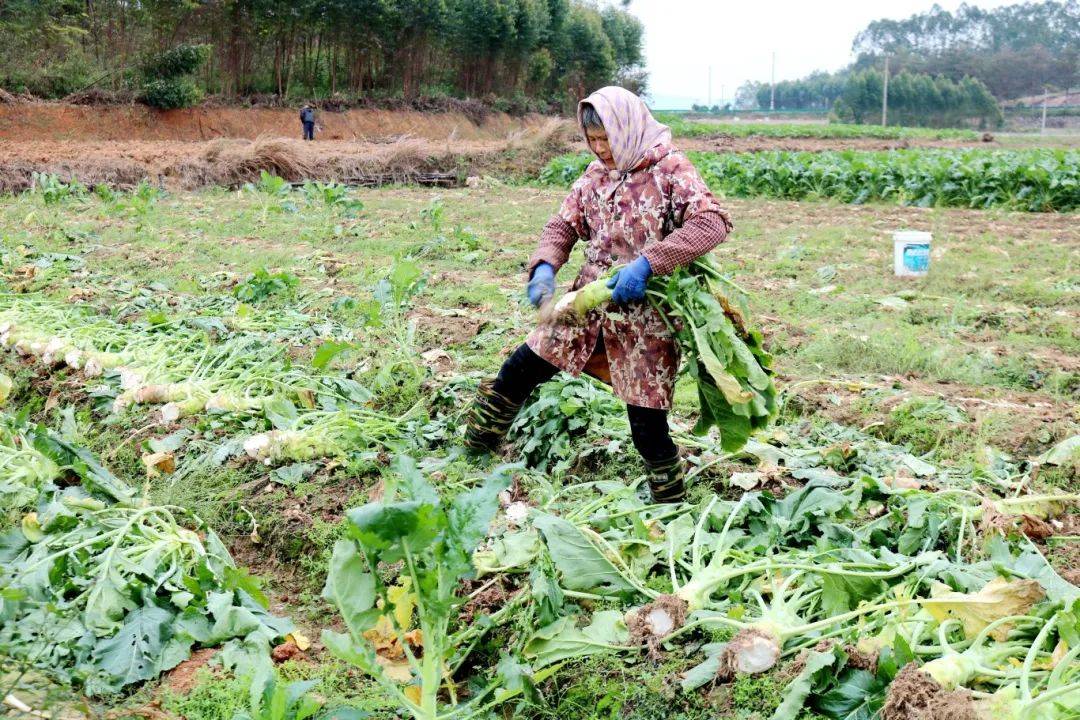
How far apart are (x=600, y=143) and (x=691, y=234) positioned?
46 centimetres

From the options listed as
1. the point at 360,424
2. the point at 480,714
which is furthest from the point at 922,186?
the point at 480,714

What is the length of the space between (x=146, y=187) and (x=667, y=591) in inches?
503

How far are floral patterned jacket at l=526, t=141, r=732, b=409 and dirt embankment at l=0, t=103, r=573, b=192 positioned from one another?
46.6 feet

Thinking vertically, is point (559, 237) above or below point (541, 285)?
above

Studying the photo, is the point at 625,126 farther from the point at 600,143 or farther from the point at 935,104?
the point at 935,104

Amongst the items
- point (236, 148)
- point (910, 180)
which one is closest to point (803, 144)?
point (910, 180)

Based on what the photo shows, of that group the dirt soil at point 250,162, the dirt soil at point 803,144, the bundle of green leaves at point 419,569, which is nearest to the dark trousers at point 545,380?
the bundle of green leaves at point 419,569

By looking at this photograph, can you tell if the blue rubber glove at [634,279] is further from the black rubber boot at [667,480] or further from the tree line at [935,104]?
the tree line at [935,104]

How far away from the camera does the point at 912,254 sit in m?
8.05

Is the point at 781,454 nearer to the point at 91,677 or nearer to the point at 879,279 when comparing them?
the point at 91,677

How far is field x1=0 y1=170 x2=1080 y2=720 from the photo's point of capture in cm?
226

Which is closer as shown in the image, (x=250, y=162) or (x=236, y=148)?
(x=250, y=162)

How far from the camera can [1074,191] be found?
13.4 metres

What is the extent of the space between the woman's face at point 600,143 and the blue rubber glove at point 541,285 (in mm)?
492
